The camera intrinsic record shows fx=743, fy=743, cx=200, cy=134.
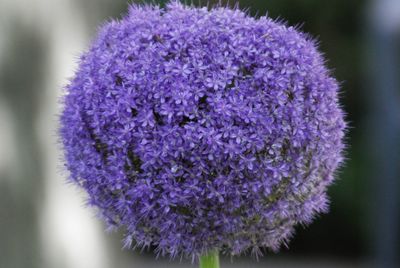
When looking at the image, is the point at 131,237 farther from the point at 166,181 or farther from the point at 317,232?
the point at 317,232
